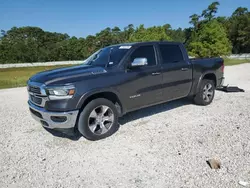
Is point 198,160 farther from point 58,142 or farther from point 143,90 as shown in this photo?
point 58,142

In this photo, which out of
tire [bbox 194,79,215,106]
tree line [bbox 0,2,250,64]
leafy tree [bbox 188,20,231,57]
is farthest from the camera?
tree line [bbox 0,2,250,64]

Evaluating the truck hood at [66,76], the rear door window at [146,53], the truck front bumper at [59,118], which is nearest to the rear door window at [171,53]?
the rear door window at [146,53]

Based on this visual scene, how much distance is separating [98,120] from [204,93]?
3.61 m

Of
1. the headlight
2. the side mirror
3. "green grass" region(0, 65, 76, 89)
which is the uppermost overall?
the side mirror

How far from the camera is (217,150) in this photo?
145 inches

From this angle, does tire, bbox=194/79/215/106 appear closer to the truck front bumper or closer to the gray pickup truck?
the gray pickup truck

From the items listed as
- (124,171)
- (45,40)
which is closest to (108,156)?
(124,171)

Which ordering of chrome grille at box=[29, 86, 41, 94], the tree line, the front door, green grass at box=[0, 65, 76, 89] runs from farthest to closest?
1. the tree line
2. green grass at box=[0, 65, 76, 89]
3. the front door
4. chrome grille at box=[29, 86, 41, 94]

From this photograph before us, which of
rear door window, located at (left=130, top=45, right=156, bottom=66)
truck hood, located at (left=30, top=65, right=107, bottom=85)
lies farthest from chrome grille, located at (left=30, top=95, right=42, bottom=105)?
rear door window, located at (left=130, top=45, right=156, bottom=66)

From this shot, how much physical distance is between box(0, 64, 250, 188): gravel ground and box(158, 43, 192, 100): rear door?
2.13ft

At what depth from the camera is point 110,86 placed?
421 cm

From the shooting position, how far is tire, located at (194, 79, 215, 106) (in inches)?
244

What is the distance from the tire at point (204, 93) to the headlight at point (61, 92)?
3.91m

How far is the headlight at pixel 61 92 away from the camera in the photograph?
3.73 meters
